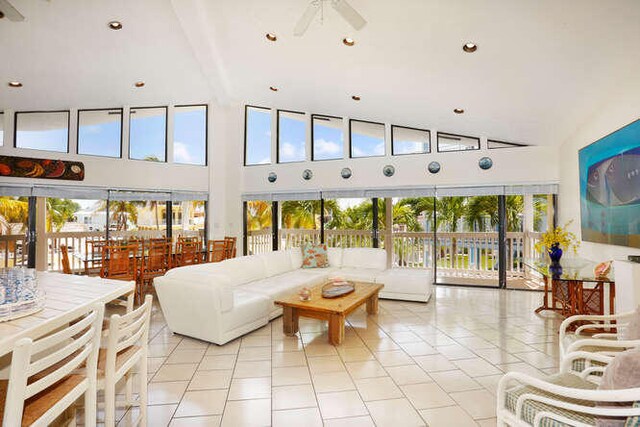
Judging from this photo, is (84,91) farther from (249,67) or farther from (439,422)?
(439,422)

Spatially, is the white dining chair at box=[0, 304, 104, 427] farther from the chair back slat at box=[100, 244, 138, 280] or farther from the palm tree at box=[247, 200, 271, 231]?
the palm tree at box=[247, 200, 271, 231]

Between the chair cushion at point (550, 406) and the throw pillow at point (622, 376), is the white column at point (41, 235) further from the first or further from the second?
the throw pillow at point (622, 376)

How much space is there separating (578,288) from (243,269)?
13.6 ft

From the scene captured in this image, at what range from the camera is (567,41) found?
3209 millimetres

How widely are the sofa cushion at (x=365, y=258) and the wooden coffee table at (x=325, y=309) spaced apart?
172cm

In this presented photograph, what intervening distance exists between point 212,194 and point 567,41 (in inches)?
272

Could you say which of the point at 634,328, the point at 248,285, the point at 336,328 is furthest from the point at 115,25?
the point at 634,328

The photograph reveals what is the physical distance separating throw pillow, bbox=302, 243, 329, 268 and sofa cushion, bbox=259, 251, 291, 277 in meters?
0.37

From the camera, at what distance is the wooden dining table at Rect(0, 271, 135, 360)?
1444 mm

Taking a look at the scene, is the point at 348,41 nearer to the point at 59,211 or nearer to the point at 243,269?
the point at 243,269

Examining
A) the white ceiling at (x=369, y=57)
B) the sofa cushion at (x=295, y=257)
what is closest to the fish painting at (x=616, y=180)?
the white ceiling at (x=369, y=57)

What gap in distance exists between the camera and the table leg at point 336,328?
3.58 m

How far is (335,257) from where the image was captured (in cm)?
629

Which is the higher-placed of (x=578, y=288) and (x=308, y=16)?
(x=308, y=16)
